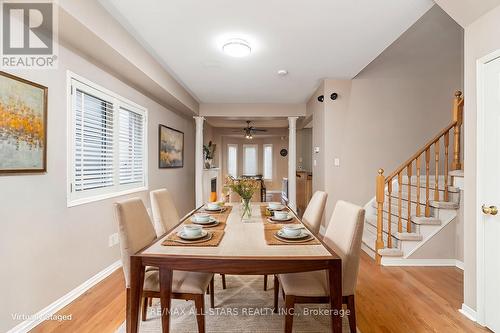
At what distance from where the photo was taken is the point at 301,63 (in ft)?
11.8

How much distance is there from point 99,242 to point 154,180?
1.58m

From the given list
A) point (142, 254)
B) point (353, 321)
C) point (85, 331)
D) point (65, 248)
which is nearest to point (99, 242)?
point (65, 248)

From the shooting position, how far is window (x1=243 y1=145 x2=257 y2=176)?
11148 millimetres

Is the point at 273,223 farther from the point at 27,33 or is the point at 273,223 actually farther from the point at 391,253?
the point at 27,33

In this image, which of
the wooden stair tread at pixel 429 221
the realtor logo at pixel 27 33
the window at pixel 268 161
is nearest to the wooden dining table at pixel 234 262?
the realtor logo at pixel 27 33

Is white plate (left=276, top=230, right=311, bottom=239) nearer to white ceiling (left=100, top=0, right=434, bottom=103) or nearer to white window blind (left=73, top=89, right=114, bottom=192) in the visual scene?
white ceiling (left=100, top=0, right=434, bottom=103)

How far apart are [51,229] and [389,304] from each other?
9.60ft

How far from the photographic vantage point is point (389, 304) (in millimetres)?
2314

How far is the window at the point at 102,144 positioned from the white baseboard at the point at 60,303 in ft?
2.63

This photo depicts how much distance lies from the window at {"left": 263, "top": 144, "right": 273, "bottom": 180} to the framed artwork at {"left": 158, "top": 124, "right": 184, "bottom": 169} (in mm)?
5769

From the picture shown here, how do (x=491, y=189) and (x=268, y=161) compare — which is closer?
(x=491, y=189)

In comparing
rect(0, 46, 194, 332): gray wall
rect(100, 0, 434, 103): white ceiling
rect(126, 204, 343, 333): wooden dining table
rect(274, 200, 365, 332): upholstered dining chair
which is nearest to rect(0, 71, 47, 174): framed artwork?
rect(0, 46, 194, 332): gray wall

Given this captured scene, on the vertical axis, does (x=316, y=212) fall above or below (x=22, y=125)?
below

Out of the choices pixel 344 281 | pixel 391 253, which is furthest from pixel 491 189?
pixel 391 253
